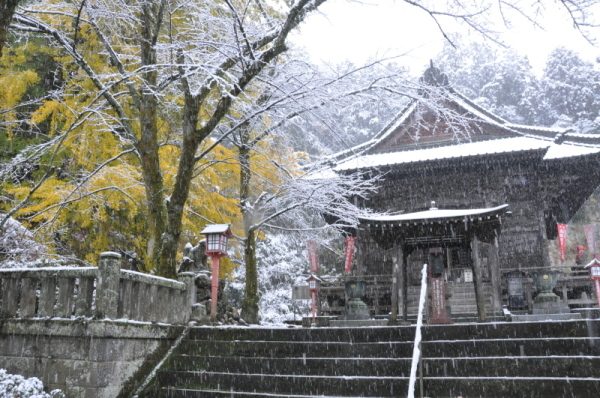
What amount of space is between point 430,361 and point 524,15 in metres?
5.33

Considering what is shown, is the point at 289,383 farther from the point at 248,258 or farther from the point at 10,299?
the point at 248,258

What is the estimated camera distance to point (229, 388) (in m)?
7.12

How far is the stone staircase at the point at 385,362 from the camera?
6.19 m

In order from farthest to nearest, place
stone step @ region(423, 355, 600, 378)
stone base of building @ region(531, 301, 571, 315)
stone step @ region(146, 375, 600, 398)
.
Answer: stone base of building @ region(531, 301, 571, 315) < stone step @ region(423, 355, 600, 378) < stone step @ region(146, 375, 600, 398)

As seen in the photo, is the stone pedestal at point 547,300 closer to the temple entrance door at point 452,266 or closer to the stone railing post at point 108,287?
the temple entrance door at point 452,266

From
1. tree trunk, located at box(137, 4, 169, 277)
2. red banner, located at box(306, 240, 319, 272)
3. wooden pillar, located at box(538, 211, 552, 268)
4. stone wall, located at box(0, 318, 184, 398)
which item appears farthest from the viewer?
red banner, located at box(306, 240, 319, 272)

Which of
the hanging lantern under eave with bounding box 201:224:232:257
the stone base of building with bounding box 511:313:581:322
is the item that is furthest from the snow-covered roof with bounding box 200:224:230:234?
the stone base of building with bounding box 511:313:581:322

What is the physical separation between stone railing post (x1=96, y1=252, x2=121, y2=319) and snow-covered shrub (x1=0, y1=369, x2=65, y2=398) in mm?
1272

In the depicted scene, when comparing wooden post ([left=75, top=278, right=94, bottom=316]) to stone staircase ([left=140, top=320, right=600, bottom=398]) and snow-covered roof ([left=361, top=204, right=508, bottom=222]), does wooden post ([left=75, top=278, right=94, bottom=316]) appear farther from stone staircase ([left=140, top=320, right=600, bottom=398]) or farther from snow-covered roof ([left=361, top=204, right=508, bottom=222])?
snow-covered roof ([left=361, top=204, right=508, bottom=222])

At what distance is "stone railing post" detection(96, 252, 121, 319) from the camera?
695cm

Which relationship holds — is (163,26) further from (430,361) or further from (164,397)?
(430,361)

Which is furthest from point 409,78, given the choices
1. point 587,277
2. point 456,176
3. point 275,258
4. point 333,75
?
point 275,258

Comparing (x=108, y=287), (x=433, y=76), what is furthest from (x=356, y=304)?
(x=433, y=76)

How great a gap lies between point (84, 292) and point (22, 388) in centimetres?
155
